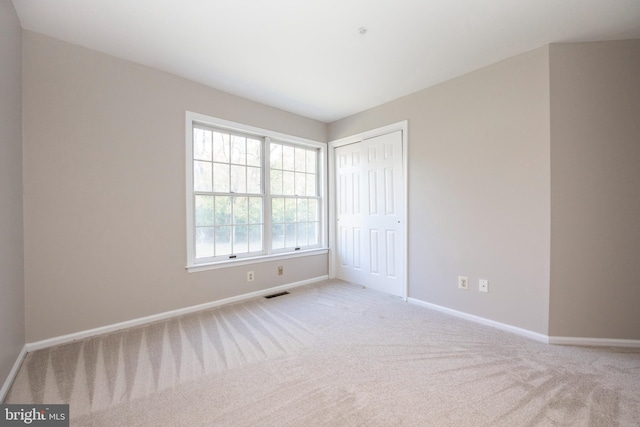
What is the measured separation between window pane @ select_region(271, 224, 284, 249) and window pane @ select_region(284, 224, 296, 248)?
7 centimetres

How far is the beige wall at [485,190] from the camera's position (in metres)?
2.29

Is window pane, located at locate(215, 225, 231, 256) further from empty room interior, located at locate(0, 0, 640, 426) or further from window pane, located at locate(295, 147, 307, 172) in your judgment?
window pane, located at locate(295, 147, 307, 172)

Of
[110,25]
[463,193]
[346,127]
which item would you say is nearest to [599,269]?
[463,193]

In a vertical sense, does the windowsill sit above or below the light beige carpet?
above

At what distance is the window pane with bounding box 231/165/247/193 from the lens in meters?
3.25

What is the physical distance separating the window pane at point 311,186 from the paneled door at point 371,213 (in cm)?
35

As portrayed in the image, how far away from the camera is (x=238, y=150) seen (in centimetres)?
331

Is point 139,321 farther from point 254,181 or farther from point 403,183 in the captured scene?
point 403,183

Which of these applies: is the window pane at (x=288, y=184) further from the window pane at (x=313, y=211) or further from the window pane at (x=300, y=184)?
the window pane at (x=313, y=211)

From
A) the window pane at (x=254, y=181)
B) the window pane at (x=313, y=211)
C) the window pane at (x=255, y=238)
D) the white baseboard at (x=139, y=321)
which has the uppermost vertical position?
the window pane at (x=254, y=181)

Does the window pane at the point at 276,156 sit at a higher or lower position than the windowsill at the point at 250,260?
higher

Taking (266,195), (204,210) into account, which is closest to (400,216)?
(266,195)

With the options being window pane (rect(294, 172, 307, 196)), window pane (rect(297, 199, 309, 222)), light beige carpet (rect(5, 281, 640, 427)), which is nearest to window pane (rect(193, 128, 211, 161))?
window pane (rect(294, 172, 307, 196))

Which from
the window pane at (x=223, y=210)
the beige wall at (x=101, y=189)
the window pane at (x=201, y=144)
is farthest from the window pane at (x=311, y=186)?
the beige wall at (x=101, y=189)
